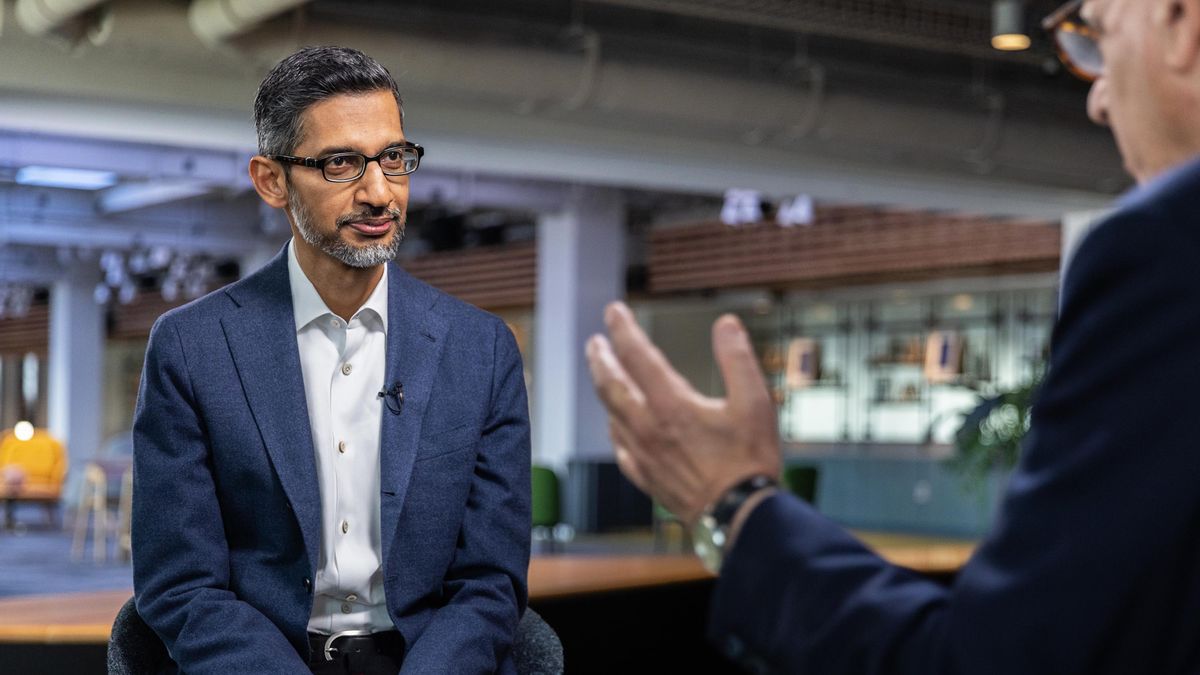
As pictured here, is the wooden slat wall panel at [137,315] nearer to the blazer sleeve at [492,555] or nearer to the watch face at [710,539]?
the blazer sleeve at [492,555]

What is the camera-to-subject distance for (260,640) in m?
1.76

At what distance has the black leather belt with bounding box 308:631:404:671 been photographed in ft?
6.18

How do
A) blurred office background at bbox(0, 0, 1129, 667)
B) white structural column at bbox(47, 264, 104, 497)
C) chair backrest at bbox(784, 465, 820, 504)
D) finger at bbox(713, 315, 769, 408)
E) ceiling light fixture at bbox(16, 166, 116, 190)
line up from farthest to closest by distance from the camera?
white structural column at bbox(47, 264, 104, 497), ceiling light fixture at bbox(16, 166, 116, 190), chair backrest at bbox(784, 465, 820, 504), blurred office background at bbox(0, 0, 1129, 667), finger at bbox(713, 315, 769, 408)

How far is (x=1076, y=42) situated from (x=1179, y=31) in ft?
0.93

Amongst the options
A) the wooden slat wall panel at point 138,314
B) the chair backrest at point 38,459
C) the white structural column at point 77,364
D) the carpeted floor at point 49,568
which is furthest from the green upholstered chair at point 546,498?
the wooden slat wall panel at point 138,314

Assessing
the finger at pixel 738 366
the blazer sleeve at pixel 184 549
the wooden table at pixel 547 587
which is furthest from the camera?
the wooden table at pixel 547 587

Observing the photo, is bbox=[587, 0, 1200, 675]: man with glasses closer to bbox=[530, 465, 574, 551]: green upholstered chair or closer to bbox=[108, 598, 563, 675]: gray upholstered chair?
bbox=[108, 598, 563, 675]: gray upholstered chair

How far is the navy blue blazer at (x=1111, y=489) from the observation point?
2.68 feet

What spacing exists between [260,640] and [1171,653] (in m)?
1.21

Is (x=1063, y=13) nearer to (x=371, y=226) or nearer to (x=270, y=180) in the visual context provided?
(x=371, y=226)

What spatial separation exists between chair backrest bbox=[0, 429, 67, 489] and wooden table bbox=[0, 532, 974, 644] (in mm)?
12885

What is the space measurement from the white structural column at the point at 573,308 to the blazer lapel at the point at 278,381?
1211 centimetres

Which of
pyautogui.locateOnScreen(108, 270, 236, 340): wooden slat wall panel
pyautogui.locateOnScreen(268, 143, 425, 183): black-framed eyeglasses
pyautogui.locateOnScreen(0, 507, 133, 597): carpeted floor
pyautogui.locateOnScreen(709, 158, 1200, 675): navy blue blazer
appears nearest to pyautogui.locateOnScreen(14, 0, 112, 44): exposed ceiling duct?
pyautogui.locateOnScreen(0, 507, 133, 597): carpeted floor

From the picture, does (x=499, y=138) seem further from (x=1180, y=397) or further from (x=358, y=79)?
(x=1180, y=397)
